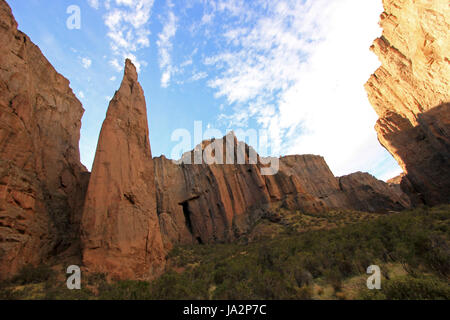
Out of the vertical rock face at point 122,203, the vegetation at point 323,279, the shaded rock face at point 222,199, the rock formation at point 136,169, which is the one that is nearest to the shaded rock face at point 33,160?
the rock formation at point 136,169

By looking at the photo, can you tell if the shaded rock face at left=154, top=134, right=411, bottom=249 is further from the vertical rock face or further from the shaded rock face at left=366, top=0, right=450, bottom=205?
the vertical rock face

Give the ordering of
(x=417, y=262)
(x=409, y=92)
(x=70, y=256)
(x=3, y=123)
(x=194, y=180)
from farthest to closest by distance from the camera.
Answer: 1. (x=194, y=180)
2. (x=409, y=92)
3. (x=70, y=256)
4. (x=3, y=123)
5. (x=417, y=262)

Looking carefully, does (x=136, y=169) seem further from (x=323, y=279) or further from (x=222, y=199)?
(x=222, y=199)

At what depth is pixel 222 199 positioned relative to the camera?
37.4 m

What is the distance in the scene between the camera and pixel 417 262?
9.66m

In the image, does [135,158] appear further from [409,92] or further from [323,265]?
[409,92]

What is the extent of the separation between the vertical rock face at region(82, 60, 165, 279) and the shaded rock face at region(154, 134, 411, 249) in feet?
49.2

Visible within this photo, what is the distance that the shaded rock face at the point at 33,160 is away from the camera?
1200cm

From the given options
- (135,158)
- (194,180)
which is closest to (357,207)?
(194,180)

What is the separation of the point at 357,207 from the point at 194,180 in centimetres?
4044

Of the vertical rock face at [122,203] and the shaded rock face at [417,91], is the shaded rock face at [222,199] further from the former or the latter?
the vertical rock face at [122,203]

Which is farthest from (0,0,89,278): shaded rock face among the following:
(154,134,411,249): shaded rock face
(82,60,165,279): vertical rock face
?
(154,134,411,249): shaded rock face

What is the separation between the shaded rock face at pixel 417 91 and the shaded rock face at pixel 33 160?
A: 3574 cm

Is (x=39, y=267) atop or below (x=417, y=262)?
atop
